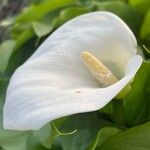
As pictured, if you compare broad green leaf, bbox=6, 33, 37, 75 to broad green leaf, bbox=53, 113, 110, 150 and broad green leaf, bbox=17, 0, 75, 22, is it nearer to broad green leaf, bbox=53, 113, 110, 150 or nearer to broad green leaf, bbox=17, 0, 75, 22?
broad green leaf, bbox=17, 0, 75, 22

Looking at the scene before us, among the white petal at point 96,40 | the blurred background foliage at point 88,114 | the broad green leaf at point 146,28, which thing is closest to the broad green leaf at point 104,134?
the blurred background foliage at point 88,114

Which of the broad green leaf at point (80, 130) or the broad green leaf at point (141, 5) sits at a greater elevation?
the broad green leaf at point (141, 5)

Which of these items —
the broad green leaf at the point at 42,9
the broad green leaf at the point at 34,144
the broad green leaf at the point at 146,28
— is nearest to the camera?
the broad green leaf at the point at 34,144

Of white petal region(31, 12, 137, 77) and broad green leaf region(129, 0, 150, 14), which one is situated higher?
white petal region(31, 12, 137, 77)

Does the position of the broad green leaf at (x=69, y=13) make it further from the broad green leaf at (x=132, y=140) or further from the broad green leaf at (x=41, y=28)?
the broad green leaf at (x=132, y=140)

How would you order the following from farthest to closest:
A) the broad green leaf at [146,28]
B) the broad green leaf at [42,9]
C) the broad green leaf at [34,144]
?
1. the broad green leaf at [42,9]
2. the broad green leaf at [146,28]
3. the broad green leaf at [34,144]

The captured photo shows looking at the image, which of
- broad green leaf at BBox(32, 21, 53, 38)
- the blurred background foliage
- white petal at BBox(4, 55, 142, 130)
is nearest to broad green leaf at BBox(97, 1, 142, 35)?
the blurred background foliage

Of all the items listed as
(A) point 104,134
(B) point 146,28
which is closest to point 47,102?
(A) point 104,134

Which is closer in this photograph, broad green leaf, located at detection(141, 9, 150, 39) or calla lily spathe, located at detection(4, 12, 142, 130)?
calla lily spathe, located at detection(4, 12, 142, 130)
